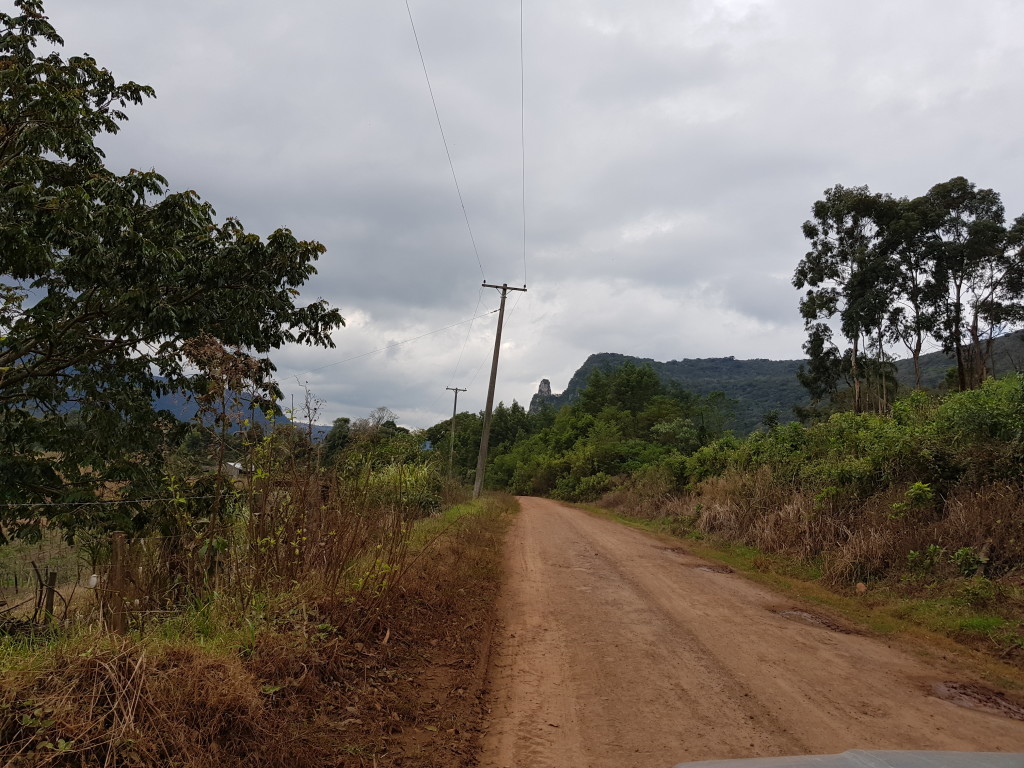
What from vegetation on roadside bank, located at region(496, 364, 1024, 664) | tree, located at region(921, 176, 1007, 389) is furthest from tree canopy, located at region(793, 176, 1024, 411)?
vegetation on roadside bank, located at region(496, 364, 1024, 664)

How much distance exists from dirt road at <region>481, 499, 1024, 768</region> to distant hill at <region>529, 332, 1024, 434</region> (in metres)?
31.7

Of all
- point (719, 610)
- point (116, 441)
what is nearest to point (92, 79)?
point (116, 441)

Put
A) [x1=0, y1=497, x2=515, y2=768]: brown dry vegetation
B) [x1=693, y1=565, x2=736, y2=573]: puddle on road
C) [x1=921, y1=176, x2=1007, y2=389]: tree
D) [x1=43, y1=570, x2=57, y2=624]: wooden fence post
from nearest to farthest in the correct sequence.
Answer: [x1=0, y1=497, x2=515, y2=768]: brown dry vegetation, [x1=43, y1=570, x2=57, y2=624]: wooden fence post, [x1=693, y1=565, x2=736, y2=573]: puddle on road, [x1=921, y1=176, x2=1007, y2=389]: tree

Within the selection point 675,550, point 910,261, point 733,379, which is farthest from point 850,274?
point 733,379

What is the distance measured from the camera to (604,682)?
5.08 m

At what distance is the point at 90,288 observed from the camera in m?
6.97

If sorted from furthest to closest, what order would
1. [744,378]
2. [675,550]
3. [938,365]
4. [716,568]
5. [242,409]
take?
[744,378] → [938,365] → [675,550] → [716,568] → [242,409]

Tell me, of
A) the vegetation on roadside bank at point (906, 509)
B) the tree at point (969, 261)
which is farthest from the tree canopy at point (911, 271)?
the vegetation on roadside bank at point (906, 509)

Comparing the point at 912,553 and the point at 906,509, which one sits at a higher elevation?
the point at 906,509

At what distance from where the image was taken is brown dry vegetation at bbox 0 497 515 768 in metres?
2.85

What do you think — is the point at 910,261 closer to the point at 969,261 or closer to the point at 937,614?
the point at 969,261

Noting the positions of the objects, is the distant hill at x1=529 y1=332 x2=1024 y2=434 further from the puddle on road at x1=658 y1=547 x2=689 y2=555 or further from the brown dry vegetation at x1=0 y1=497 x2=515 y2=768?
the brown dry vegetation at x1=0 y1=497 x2=515 y2=768

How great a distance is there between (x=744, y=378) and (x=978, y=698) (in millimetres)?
117438

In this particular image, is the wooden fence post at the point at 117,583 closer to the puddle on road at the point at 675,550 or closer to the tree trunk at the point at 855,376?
the puddle on road at the point at 675,550
